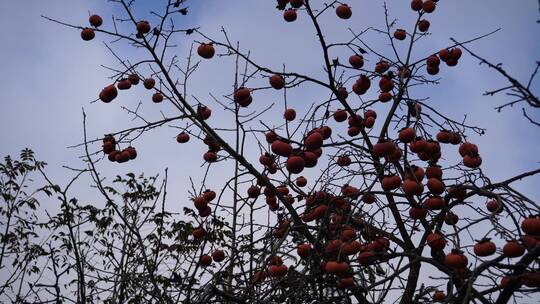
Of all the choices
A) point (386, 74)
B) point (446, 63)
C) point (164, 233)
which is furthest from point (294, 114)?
point (164, 233)

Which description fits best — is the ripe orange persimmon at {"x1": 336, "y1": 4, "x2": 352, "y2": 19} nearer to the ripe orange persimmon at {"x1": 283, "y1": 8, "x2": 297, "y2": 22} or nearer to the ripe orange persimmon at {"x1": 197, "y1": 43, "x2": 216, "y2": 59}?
the ripe orange persimmon at {"x1": 283, "y1": 8, "x2": 297, "y2": 22}

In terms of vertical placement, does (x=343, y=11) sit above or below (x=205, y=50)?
above

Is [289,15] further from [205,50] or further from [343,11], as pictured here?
[205,50]

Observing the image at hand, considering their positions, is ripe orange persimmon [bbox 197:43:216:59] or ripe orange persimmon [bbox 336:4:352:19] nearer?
ripe orange persimmon [bbox 197:43:216:59]

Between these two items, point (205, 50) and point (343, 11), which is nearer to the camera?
point (205, 50)

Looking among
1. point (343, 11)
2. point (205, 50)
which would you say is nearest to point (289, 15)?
point (343, 11)

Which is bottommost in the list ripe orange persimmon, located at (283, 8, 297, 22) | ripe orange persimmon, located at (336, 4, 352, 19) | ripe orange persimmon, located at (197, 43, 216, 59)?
ripe orange persimmon, located at (197, 43, 216, 59)

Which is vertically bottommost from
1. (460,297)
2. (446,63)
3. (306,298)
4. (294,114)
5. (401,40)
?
(460,297)

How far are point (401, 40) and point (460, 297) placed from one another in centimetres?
Result: 251

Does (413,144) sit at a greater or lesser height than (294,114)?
lesser

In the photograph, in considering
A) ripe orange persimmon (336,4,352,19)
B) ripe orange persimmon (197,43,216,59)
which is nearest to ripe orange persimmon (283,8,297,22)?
ripe orange persimmon (336,4,352,19)

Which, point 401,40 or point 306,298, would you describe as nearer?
point 306,298

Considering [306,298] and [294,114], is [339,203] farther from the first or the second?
[294,114]

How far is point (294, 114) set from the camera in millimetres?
3422
